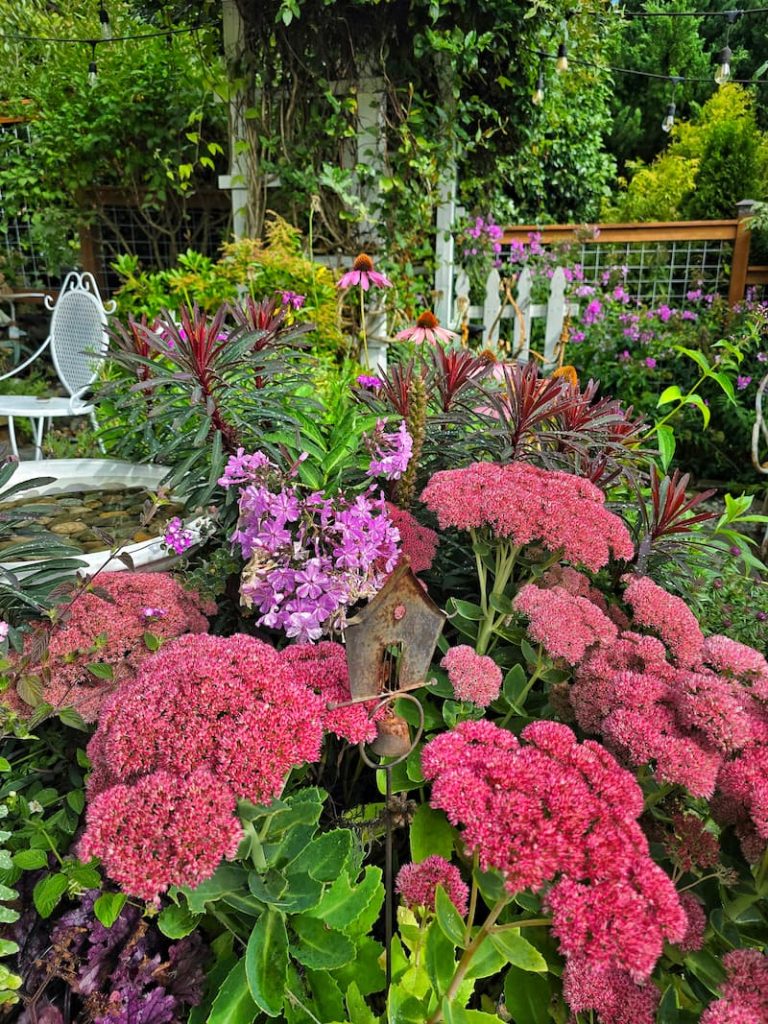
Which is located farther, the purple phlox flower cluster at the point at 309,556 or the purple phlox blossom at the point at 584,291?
the purple phlox blossom at the point at 584,291

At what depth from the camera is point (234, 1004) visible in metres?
0.86

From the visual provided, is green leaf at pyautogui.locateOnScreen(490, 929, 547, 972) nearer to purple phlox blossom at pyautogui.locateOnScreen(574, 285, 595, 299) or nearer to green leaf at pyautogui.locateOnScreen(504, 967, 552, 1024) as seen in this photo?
green leaf at pyautogui.locateOnScreen(504, 967, 552, 1024)

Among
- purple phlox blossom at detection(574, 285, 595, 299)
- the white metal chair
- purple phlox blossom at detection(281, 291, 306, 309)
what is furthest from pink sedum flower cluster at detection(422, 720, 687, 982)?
purple phlox blossom at detection(574, 285, 595, 299)

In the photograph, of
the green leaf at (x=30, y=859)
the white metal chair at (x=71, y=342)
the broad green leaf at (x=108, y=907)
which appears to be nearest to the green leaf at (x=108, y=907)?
the broad green leaf at (x=108, y=907)

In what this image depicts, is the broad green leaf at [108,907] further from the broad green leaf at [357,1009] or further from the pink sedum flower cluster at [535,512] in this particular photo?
the pink sedum flower cluster at [535,512]

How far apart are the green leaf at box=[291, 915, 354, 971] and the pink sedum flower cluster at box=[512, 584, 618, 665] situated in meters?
0.47

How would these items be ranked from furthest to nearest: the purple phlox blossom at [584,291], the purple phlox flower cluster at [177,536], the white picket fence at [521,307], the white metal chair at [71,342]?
the purple phlox blossom at [584,291], the white picket fence at [521,307], the white metal chair at [71,342], the purple phlox flower cluster at [177,536]

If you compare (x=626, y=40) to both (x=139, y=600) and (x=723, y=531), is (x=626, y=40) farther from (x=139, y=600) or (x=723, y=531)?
Answer: (x=139, y=600)

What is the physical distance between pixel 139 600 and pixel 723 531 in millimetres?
1323

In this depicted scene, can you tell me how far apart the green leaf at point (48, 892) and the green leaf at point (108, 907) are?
3.7 inches

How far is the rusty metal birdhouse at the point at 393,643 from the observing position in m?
0.85

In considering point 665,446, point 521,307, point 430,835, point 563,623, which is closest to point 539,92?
point 521,307

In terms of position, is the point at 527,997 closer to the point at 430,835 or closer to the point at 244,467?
the point at 430,835

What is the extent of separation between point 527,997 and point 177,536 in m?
0.97
